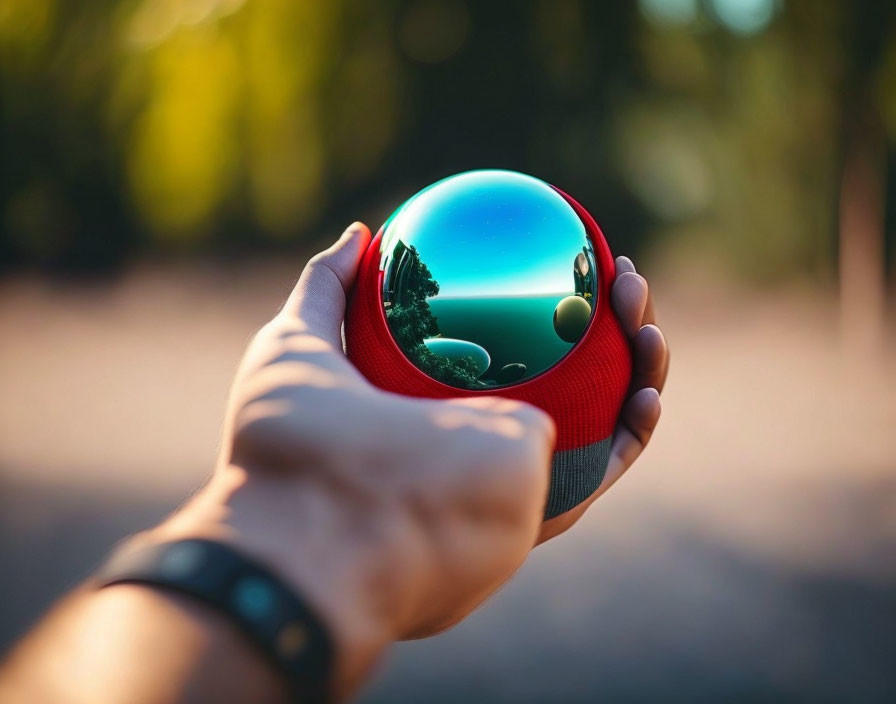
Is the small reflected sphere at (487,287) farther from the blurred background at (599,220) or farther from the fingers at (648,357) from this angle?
the blurred background at (599,220)

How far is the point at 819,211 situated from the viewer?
1047cm

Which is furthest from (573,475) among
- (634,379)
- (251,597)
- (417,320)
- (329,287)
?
(251,597)

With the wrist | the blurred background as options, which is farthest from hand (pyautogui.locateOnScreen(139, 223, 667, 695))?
the blurred background

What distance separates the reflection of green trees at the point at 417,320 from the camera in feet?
5.30

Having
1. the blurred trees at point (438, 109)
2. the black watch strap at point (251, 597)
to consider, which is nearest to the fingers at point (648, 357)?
the black watch strap at point (251, 597)

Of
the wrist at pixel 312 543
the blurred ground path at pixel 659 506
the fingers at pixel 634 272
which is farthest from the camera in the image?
the blurred ground path at pixel 659 506

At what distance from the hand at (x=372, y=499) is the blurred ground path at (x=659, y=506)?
0.72 metres

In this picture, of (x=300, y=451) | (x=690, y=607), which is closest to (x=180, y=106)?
(x=690, y=607)

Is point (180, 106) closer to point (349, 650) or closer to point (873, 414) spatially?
point (873, 414)

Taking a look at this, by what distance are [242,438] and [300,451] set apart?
102 mm

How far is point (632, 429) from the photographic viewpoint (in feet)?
6.36

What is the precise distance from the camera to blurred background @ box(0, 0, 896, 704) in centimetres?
512

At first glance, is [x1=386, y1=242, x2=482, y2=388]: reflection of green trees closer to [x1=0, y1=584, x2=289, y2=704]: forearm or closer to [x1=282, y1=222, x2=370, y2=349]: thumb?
[x1=282, y1=222, x2=370, y2=349]: thumb

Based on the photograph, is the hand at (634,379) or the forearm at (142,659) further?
the hand at (634,379)
